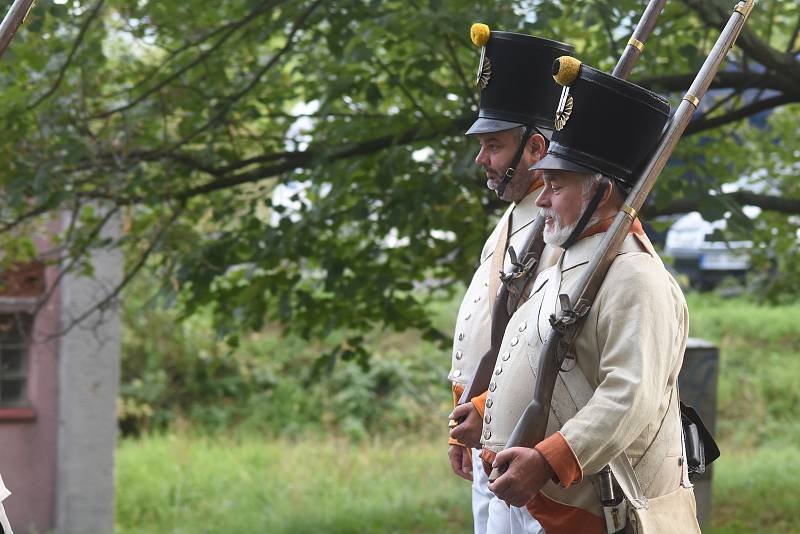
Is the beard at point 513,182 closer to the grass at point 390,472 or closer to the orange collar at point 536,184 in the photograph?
the orange collar at point 536,184

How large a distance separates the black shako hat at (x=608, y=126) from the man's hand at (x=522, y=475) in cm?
70

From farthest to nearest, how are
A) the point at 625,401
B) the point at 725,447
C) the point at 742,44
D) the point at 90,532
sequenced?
1. the point at 725,447
2. the point at 90,532
3. the point at 742,44
4. the point at 625,401

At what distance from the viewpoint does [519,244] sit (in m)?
3.56

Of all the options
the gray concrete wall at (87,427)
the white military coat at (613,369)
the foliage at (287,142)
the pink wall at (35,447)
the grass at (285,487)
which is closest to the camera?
the white military coat at (613,369)

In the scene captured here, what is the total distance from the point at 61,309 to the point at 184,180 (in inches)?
127

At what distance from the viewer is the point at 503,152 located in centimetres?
362

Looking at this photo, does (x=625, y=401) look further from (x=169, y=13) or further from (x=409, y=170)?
(x=169, y=13)

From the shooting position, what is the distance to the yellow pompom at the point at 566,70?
297 centimetres

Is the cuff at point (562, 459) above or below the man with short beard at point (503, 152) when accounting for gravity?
below

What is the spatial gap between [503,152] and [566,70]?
0.67 m

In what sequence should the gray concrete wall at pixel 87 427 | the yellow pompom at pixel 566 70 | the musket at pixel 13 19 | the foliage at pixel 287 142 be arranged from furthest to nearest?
the gray concrete wall at pixel 87 427 < the foliage at pixel 287 142 < the musket at pixel 13 19 < the yellow pompom at pixel 566 70

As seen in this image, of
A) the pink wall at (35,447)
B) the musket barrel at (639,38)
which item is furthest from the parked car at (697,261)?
the musket barrel at (639,38)

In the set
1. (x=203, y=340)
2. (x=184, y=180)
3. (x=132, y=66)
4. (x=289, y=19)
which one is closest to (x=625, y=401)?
(x=289, y=19)

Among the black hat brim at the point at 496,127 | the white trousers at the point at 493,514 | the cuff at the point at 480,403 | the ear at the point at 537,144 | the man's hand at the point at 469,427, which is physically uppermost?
the black hat brim at the point at 496,127
